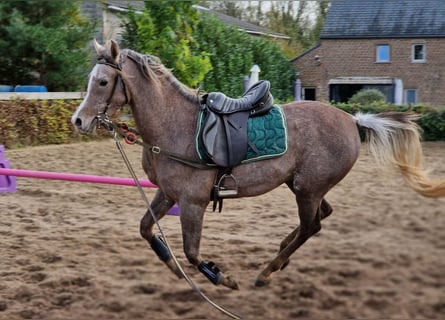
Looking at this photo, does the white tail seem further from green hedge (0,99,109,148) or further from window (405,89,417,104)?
window (405,89,417,104)

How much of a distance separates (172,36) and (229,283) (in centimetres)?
987

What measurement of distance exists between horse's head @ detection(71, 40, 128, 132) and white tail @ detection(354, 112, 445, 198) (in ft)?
6.52

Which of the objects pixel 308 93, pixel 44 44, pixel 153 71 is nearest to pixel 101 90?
pixel 153 71

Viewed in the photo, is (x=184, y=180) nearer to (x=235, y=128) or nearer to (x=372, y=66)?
(x=235, y=128)

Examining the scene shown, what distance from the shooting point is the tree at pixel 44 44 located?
13.3 meters

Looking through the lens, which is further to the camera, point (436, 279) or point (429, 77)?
point (429, 77)

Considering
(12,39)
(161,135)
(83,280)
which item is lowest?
(83,280)

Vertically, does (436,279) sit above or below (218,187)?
below

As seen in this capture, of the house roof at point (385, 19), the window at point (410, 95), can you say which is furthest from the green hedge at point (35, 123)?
the window at point (410, 95)

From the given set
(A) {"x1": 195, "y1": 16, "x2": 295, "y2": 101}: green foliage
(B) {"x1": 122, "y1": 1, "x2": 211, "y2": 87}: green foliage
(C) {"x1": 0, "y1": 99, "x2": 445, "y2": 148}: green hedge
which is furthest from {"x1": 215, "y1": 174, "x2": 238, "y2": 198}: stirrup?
(A) {"x1": 195, "y1": 16, "x2": 295, "y2": 101}: green foliage

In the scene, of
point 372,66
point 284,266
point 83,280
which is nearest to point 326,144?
point 284,266

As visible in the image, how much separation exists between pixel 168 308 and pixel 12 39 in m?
11.0

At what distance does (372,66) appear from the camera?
97.4 feet

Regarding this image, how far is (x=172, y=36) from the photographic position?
43.9ft
